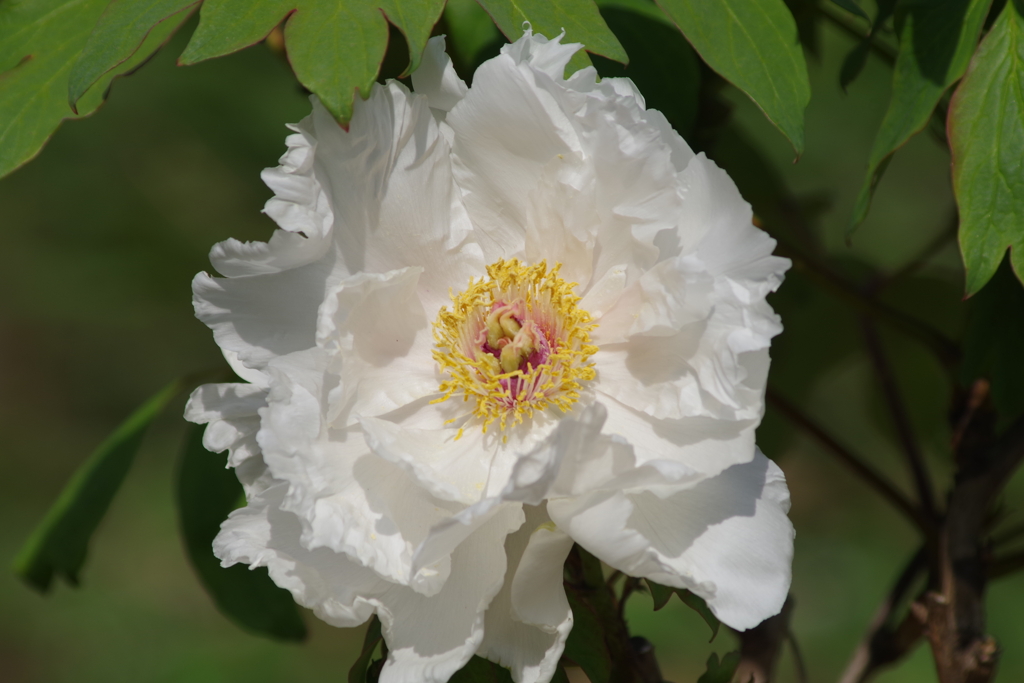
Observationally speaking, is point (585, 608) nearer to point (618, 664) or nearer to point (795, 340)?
point (618, 664)

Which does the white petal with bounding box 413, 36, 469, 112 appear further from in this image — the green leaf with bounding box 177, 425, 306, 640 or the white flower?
the green leaf with bounding box 177, 425, 306, 640

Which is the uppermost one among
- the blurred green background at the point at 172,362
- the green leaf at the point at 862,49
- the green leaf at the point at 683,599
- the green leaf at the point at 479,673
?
the green leaf at the point at 862,49

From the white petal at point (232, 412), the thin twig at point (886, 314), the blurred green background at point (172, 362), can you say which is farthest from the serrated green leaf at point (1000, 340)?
the blurred green background at point (172, 362)

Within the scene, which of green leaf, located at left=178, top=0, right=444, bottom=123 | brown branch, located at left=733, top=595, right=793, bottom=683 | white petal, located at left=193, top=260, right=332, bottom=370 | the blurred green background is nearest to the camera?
green leaf, located at left=178, top=0, right=444, bottom=123

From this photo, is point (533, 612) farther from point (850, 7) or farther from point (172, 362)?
point (172, 362)

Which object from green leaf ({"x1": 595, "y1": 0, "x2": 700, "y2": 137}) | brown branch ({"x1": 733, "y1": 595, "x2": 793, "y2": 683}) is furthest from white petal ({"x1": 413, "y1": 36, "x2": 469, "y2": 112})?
brown branch ({"x1": 733, "y1": 595, "x2": 793, "y2": 683})

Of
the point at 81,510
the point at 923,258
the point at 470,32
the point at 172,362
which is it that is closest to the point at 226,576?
the point at 81,510

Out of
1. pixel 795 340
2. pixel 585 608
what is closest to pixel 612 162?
pixel 585 608

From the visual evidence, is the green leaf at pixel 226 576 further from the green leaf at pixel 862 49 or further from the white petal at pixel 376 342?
the green leaf at pixel 862 49
